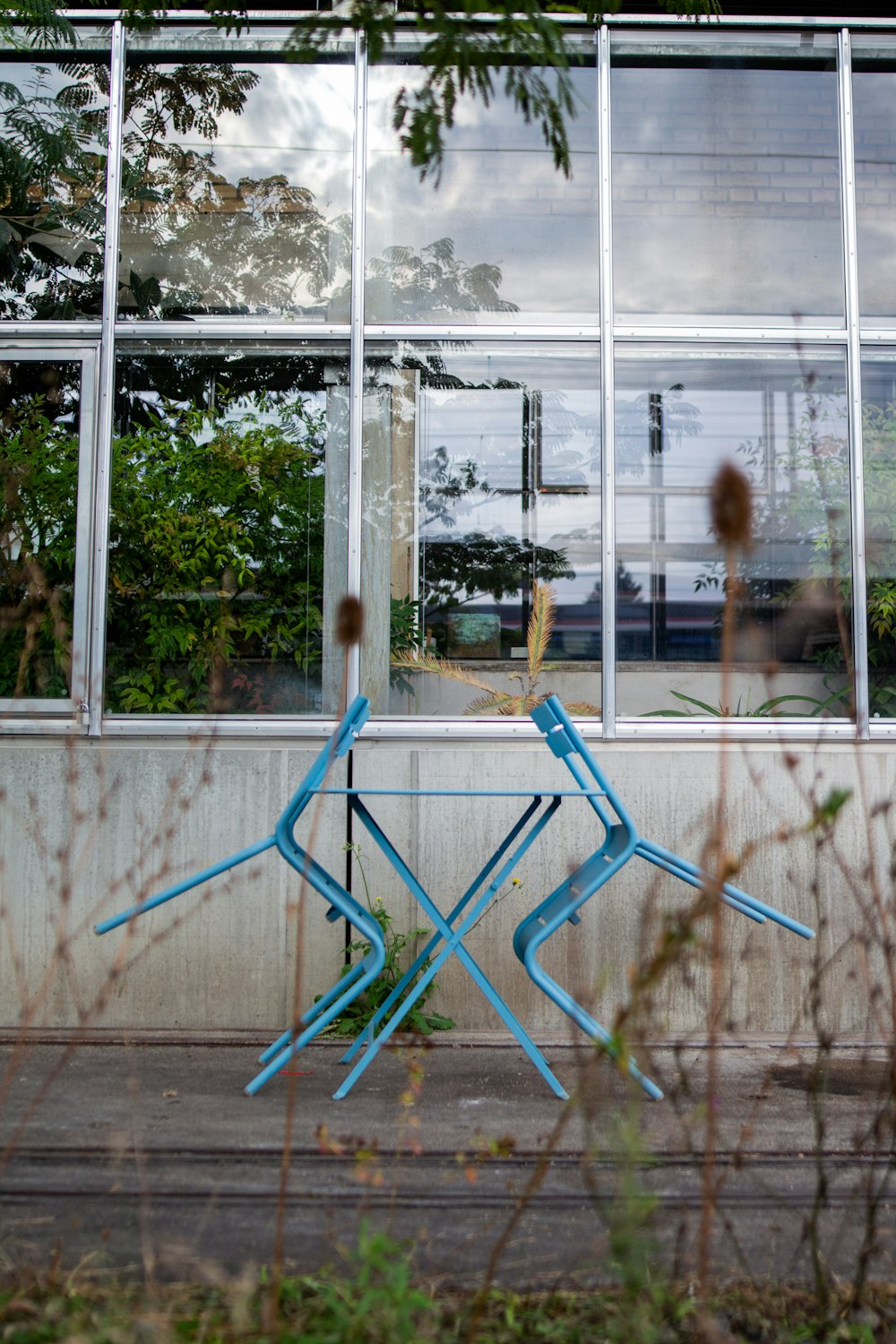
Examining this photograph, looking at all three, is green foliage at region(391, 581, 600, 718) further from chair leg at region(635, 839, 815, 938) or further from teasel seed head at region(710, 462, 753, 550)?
teasel seed head at region(710, 462, 753, 550)

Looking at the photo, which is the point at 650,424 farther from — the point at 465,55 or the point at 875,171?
the point at 465,55

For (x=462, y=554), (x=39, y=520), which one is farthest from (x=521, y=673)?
(x=39, y=520)

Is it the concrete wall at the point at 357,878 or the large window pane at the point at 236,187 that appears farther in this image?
the large window pane at the point at 236,187

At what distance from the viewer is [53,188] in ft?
16.8

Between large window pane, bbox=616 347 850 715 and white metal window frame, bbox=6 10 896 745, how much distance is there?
0.21 ft

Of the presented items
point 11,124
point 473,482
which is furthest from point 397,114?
point 11,124

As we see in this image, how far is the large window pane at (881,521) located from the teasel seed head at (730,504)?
12.4 feet

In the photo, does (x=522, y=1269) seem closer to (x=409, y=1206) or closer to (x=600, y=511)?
(x=409, y=1206)

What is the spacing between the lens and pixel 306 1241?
251cm

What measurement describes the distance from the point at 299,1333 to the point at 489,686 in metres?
3.22

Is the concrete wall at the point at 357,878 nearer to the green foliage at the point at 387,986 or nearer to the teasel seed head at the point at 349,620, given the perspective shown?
the green foliage at the point at 387,986

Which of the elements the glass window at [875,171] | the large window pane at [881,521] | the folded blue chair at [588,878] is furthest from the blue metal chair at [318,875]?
the glass window at [875,171]

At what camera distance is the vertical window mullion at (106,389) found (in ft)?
16.2

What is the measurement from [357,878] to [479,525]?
5.11 ft
